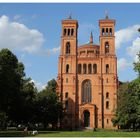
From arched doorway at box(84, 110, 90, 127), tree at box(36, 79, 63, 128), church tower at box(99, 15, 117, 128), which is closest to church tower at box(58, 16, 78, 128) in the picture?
arched doorway at box(84, 110, 90, 127)

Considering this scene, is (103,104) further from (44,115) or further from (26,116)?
(26,116)

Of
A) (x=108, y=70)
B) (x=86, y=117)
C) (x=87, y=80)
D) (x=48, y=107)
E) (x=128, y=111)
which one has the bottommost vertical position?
(x=86, y=117)

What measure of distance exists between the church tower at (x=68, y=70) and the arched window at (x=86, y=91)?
1.84 meters

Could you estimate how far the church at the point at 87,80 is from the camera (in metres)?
76.5

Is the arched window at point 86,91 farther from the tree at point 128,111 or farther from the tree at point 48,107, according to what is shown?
the tree at point 128,111

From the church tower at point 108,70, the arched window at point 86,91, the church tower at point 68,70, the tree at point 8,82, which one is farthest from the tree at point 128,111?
the tree at point 8,82

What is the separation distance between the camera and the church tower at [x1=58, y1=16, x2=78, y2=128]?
254 ft

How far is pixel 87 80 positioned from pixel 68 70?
15.1ft

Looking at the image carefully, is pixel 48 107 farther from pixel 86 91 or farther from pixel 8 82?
pixel 8 82

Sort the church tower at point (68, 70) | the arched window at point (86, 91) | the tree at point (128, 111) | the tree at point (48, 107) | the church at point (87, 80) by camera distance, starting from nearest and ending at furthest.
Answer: the tree at point (128, 111)
the tree at point (48, 107)
the church at point (87, 80)
the church tower at point (68, 70)
the arched window at point (86, 91)

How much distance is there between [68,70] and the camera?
7944 cm

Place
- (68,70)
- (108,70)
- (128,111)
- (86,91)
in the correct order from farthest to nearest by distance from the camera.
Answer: (68,70)
(108,70)
(86,91)
(128,111)

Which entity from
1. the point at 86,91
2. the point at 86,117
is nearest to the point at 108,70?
the point at 86,91

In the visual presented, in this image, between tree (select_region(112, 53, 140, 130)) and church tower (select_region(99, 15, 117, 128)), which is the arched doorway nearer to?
church tower (select_region(99, 15, 117, 128))
